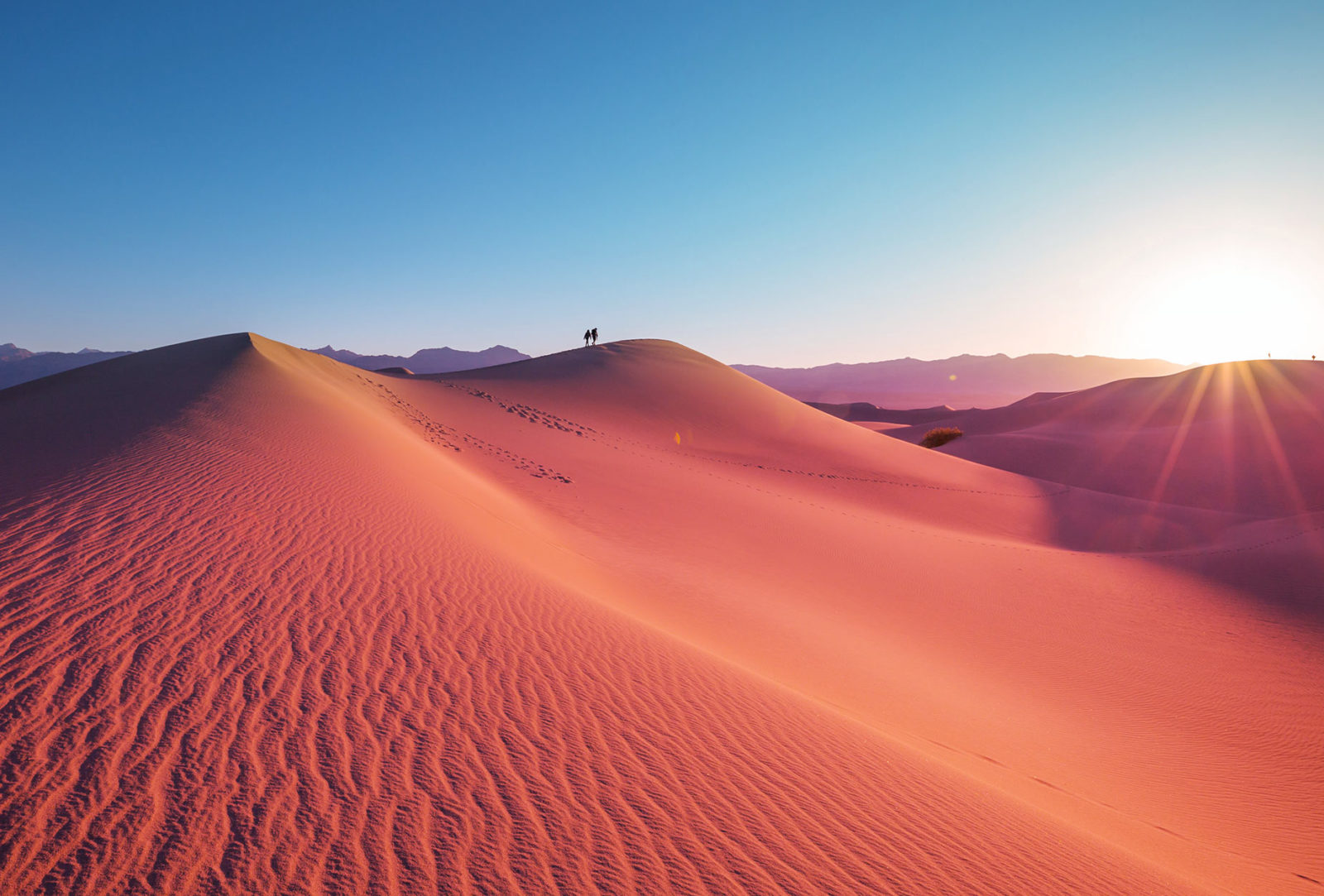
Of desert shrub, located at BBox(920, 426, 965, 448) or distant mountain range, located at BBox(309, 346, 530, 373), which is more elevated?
distant mountain range, located at BBox(309, 346, 530, 373)

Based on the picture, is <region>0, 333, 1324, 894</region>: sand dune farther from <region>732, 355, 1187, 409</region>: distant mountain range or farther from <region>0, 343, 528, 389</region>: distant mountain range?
<region>732, 355, 1187, 409</region>: distant mountain range

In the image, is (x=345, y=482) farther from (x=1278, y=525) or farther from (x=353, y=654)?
(x=1278, y=525)

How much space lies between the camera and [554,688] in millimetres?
4684

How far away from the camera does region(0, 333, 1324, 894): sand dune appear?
2982 mm

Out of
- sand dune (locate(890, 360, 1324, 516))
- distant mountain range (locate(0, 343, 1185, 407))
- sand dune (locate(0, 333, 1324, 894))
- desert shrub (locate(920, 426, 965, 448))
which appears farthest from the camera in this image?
distant mountain range (locate(0, 343, 1185, 407))

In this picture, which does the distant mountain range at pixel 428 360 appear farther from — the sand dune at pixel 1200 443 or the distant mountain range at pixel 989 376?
the sand dune at pixel 1200 443

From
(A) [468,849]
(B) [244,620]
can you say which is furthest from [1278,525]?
(B) [244,620]

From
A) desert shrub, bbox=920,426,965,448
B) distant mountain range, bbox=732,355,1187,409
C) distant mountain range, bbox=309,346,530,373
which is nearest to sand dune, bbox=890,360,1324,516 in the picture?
desert shrub, bbox=920,426,965,448

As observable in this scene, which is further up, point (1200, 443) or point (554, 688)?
point (1200, 443)

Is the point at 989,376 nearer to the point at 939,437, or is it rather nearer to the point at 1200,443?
the point at 939,437

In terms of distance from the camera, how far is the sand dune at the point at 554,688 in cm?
298

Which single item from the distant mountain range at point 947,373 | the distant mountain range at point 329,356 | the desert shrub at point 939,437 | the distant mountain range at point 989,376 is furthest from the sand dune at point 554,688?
the distant mountain range at point 989,376

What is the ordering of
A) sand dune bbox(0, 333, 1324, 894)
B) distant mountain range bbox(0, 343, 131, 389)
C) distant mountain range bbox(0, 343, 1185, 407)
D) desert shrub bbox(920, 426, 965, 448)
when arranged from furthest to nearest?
1. distant mountain range bbox(0, 343, 1185, 407)
2. distant mountain range bbox(0, 343, 131, 389)
3. desert shrub bbox(920, 426, 965, 448)
4. sand dune bbox(0, 333, 1324, 894)

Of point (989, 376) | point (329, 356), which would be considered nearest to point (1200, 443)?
point (329, 356)
